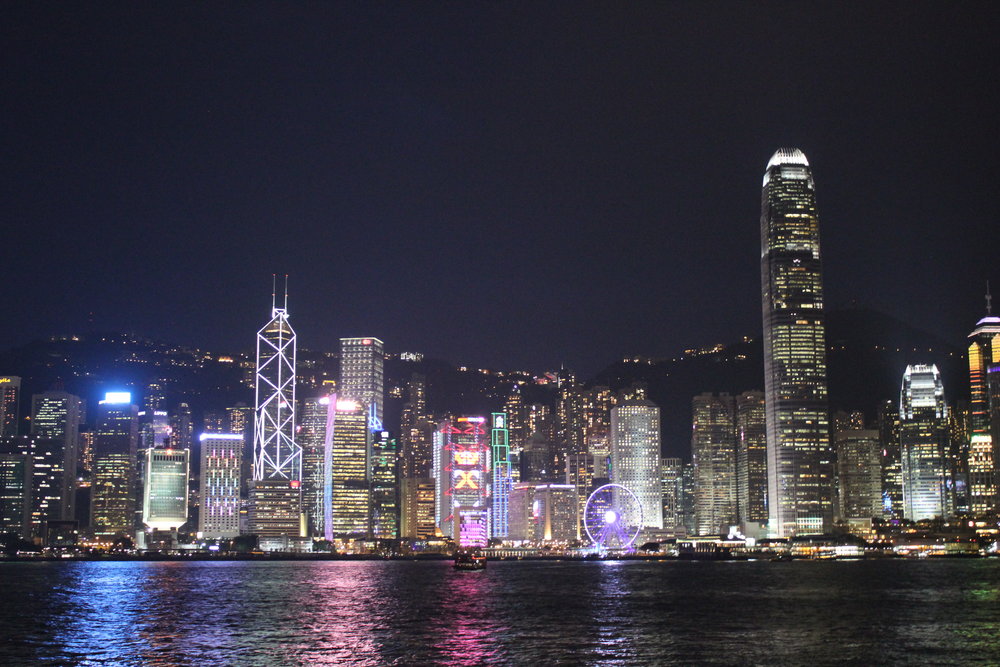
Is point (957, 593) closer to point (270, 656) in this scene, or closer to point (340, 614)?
point (340, 614)

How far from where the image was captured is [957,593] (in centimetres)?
10962

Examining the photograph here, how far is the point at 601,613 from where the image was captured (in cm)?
8656

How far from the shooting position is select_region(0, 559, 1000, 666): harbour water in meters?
58.6

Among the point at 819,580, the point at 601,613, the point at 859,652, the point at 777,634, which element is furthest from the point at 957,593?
the point at 859,652

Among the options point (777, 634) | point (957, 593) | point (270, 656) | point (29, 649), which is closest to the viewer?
point (270, 656)

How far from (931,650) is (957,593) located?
52656 millimetres

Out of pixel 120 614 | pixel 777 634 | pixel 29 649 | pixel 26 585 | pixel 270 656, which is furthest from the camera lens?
pixel 26 585

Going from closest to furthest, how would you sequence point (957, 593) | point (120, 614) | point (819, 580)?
point (120, 614)
point (957, 593)
point (819, 580)

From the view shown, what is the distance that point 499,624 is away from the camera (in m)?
76.4

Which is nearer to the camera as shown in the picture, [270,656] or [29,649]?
[270,656]

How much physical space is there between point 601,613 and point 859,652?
2883 centimetres

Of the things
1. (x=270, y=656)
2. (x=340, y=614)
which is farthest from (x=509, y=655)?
(x=340, y=614)

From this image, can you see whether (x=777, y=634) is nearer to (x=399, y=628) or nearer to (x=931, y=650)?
(x=931, y=650)

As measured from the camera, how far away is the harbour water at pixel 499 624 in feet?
192
